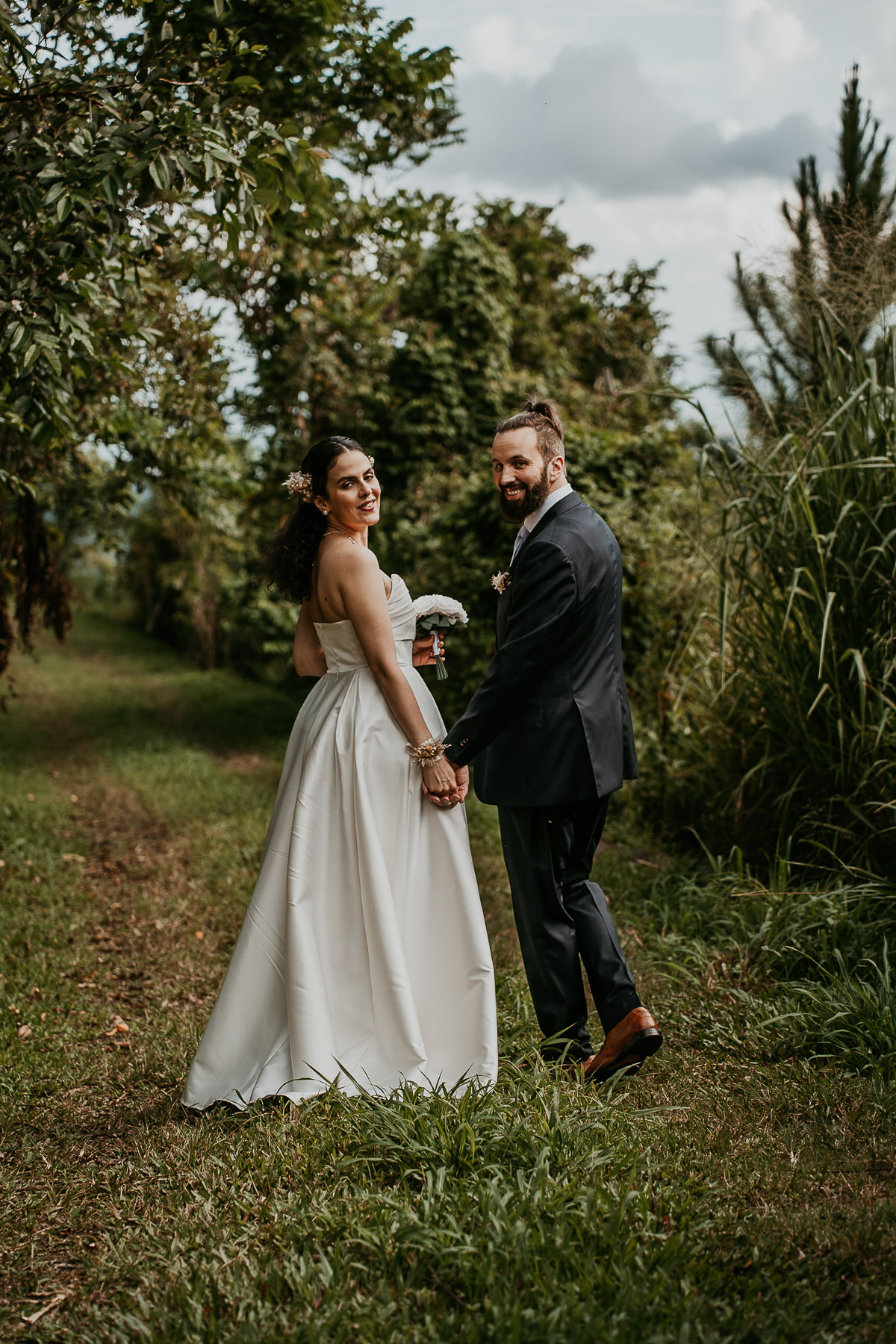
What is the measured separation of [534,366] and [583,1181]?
39.9 feet

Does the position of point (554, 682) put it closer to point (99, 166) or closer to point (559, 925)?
point (559, 925)

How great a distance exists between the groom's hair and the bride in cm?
53

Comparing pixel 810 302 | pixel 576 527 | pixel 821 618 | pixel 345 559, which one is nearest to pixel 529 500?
pixel 576 527

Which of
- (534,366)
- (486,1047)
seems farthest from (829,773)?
(534,366)

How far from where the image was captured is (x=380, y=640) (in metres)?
3.46

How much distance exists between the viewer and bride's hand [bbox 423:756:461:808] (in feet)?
11.3

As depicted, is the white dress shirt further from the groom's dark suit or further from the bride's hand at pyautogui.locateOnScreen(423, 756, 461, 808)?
the bride's hand at pyautogui.locateOnScreen(423, 756, 461, 808)

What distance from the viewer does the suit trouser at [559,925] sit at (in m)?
3.46

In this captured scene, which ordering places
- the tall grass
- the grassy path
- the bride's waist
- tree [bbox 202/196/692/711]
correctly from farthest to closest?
tree [bbox 202/196/692/711] → the tall grass → the bride's waist → the grassy path

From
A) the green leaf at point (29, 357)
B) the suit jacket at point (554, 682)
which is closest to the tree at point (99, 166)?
the green leaf at point (29, 357)

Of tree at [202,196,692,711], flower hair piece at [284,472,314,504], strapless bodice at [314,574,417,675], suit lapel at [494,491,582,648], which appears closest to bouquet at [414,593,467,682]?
strapless bodice at [314,574,417,675]

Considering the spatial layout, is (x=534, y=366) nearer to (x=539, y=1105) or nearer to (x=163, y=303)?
(x=163, y=303)

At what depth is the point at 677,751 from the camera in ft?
21.9

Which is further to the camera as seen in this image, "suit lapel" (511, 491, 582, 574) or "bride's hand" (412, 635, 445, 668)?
"bride's hand" (412, 635, 445, 668)
